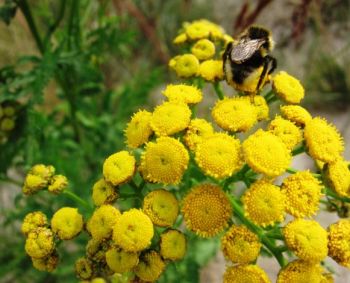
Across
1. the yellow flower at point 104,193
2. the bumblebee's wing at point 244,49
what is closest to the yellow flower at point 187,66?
the bumblebee's wing at point 244,49

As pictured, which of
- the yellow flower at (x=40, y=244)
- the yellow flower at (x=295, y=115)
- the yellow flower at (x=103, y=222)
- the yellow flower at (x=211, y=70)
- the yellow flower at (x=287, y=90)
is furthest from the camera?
the yellow flower at (x=211, y=70)

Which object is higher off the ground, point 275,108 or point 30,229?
point 30,229

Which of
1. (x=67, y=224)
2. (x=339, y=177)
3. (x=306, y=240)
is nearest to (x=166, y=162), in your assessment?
(x=67, y=224)

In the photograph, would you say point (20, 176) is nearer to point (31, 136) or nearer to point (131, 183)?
point (31, 136)

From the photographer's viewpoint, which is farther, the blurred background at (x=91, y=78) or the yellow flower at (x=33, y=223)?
Result: the blurred background at (x=91, y=78)

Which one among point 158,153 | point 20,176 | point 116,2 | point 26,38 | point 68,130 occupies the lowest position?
point 20,176

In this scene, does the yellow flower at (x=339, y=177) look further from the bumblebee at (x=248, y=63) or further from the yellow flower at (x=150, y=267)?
the yellow flower at (x=150, y=267)

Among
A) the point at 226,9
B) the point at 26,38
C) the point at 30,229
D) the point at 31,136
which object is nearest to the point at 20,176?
the point at 26,38
